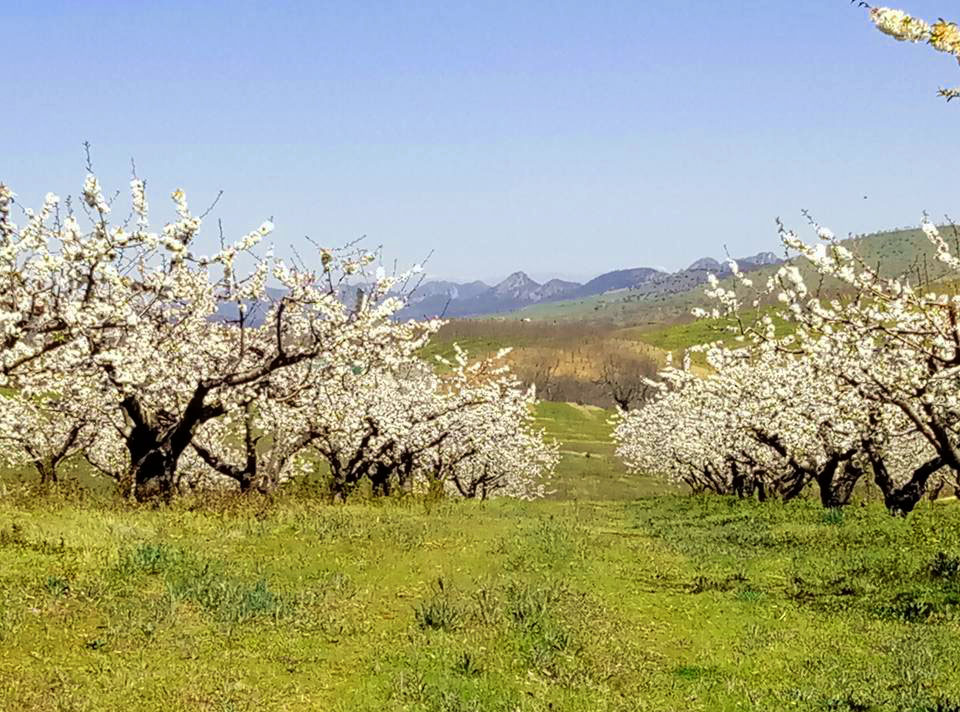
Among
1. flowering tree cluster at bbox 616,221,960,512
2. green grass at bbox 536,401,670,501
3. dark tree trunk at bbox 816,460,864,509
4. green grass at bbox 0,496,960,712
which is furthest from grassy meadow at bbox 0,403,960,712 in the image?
green grass at bbox 536,401,670,501

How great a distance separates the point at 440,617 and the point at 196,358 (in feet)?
37.7

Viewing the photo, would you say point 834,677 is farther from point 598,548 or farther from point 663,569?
point 598,548

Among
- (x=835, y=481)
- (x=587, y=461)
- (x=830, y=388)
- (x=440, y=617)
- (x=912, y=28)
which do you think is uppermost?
(x=912, y=28)

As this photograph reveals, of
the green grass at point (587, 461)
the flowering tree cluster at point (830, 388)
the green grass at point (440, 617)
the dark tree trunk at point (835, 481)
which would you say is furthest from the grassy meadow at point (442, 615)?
the green grass at point (587, 461)

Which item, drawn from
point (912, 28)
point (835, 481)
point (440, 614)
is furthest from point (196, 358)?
point (835, 481)

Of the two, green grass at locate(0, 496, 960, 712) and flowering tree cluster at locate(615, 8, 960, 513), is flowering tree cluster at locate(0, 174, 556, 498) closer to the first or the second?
green grass at locate(0, 496, 960, 712)

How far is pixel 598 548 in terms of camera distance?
20.1 m

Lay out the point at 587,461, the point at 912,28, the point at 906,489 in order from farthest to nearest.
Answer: the point at 587,461 < the point at 906,489 < the point at 912,28

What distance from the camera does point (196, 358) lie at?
21.0 meters

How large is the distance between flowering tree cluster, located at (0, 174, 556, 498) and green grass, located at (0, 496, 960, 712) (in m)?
2.79

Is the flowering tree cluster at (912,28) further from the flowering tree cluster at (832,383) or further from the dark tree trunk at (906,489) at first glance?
the dark tree trunk at (906,489)

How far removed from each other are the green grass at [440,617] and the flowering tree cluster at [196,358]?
110 inches

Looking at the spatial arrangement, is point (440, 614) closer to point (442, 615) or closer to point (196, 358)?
point (442, 615)

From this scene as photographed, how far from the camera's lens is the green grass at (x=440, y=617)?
9.40 meters
